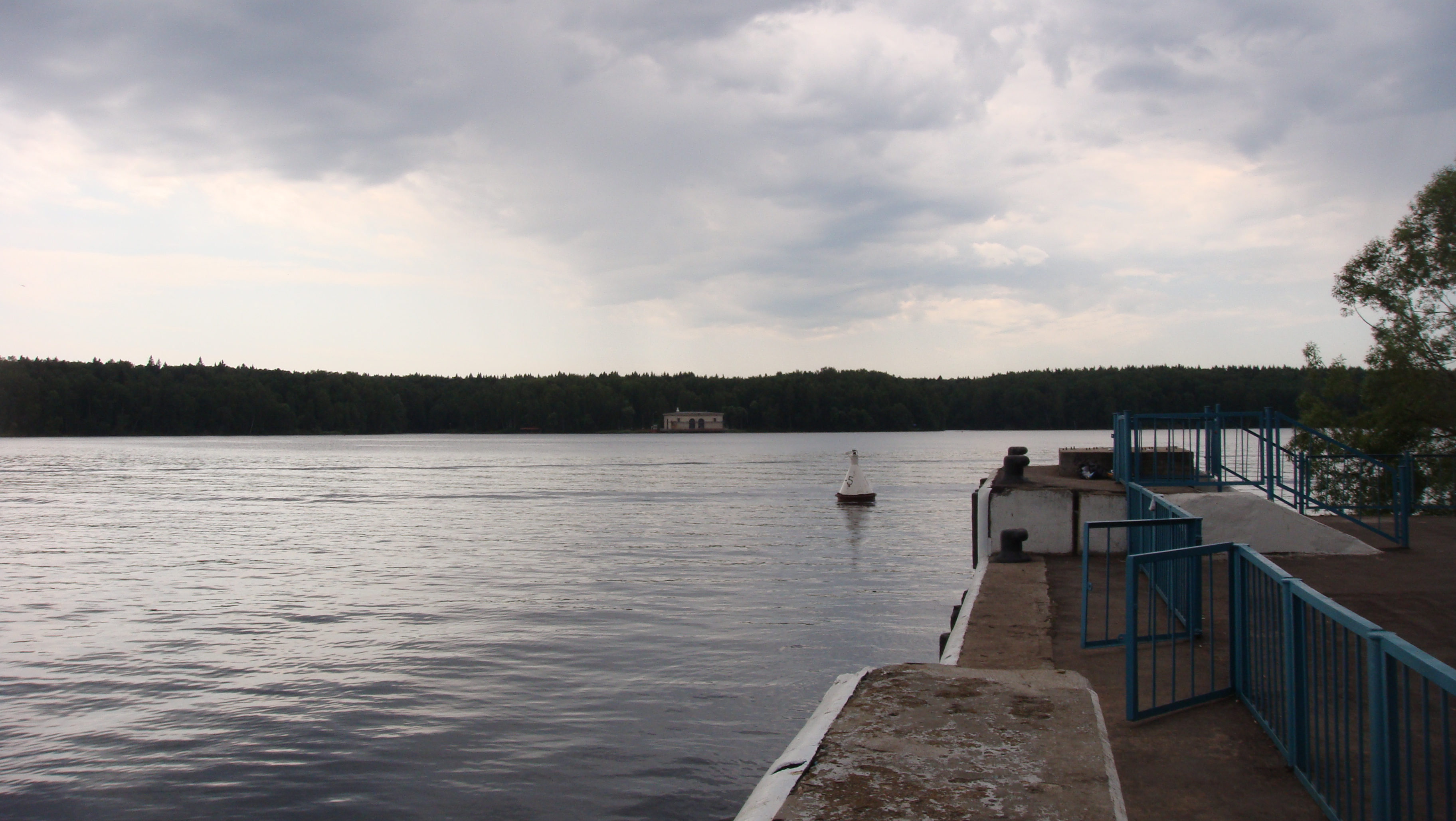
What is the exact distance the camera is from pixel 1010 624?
909 centimetres

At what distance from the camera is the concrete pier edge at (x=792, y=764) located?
3504 millimetres

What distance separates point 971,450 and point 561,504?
297ft

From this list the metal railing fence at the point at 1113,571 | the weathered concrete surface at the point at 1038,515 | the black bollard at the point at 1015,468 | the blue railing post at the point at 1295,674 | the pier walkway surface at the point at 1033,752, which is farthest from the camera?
the black bollard at the point at 1015,468

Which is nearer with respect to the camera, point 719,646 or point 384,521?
point 719,646

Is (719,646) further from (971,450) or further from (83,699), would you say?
(971,450)

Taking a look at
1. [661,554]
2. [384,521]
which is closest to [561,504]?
[384,521]

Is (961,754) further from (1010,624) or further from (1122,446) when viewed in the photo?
(1122,446)

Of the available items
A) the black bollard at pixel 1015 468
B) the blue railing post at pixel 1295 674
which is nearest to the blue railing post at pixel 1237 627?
the blue railing post at pixel 1295 674

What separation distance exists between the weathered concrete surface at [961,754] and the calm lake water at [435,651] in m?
3.74

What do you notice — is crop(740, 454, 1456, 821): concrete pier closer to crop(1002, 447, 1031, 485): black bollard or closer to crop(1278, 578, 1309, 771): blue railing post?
crop(1278, 578, 1309, 771): blue railing post

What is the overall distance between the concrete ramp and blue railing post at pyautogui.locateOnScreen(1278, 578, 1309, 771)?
8.55m

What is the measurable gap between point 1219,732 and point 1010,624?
10.7ft

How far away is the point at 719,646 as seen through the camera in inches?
543

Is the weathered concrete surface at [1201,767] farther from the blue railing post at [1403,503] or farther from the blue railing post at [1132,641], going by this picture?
the blue railing post at [1403,503]
